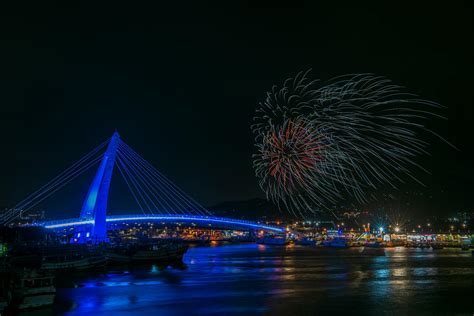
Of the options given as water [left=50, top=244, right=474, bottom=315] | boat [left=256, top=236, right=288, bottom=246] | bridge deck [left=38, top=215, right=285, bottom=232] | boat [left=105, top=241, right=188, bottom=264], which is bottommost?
boat [left=256, top=236, right=288, bottom=246]

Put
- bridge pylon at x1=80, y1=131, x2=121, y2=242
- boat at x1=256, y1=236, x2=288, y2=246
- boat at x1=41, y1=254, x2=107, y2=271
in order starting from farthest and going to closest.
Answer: boat at x1=256, y1=236, x2=288, y2=246, bridge pylon at x1=80, y1=131, x2=121, y2=242, boat at x1=41, y1=254, x2=107, y2=271

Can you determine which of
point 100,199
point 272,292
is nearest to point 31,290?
point 272,292

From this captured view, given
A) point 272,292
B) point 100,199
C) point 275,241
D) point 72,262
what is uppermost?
point 100,199

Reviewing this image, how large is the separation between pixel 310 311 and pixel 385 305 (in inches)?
146

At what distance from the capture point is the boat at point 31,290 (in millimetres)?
19703

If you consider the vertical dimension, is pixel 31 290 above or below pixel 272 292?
above

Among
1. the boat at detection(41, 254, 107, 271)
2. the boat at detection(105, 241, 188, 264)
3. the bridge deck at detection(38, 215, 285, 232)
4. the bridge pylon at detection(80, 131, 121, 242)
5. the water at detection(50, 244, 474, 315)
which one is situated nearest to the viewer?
the water at detection(50, 244, 474, 315)

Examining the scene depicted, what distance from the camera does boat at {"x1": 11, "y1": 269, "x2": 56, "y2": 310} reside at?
776 inches

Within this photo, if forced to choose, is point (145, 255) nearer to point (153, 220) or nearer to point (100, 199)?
point (100, 199)

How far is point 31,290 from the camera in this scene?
20016 mm

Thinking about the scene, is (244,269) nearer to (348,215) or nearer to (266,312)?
(266,312)

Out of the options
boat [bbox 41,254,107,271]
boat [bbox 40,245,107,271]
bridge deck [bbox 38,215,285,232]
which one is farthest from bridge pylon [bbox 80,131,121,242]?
boat [bbox 41,254,107,271]

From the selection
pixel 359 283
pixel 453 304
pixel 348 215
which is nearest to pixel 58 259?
pixel 359 283

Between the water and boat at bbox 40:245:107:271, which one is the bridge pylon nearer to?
Answer: boat at bbox 40:245:107:271
